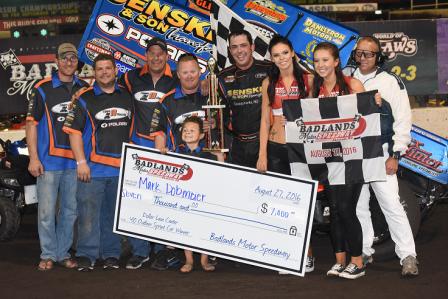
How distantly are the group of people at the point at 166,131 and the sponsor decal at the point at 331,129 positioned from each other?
0.75 feet

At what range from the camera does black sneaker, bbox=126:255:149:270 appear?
720cm

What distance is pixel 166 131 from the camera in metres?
7.16

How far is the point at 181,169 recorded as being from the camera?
689 centimetres

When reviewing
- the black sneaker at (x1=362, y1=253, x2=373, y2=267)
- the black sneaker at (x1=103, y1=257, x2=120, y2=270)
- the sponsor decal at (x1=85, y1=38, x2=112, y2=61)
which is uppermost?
the sponsor decal at (x1=85, y1=38, x2=112, y2=61)

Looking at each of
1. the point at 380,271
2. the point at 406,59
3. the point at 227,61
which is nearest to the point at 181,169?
the point at 227,61

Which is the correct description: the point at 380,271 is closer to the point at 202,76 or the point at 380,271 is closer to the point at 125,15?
the point at 202,76

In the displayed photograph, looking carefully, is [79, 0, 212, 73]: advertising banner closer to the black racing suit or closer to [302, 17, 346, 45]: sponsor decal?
[302, 17, 346, 45]: sponsor decal

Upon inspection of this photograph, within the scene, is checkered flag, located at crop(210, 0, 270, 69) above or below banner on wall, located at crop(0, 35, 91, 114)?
above

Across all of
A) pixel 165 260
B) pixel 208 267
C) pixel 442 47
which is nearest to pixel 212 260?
pixel 208 267

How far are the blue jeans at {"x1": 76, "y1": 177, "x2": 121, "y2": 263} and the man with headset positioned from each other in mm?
2324

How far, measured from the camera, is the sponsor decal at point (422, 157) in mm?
7680

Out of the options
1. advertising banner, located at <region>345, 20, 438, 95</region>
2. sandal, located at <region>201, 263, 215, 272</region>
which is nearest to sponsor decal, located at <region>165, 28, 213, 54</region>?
sandal, located at <region>201, 263, 215, 272</region>

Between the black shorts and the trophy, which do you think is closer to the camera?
the trophy

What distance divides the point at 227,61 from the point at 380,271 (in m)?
2.36
